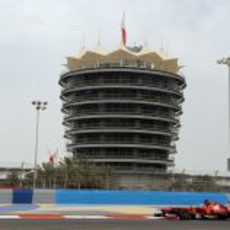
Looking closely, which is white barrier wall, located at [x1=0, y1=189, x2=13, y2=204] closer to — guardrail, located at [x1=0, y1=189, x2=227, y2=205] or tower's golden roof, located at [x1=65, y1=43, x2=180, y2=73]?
guardrail, located at [x1=0, y1=189, x2=227, y2=205]

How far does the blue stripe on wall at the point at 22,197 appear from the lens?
141 ft

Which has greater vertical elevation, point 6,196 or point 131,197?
point 131,197

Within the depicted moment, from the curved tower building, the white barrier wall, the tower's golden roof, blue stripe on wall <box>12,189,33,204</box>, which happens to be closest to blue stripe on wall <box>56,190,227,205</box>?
blue stripe on wall <box>12,189,33,204</box>

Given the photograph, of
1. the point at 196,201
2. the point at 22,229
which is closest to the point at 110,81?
the point at 196,201

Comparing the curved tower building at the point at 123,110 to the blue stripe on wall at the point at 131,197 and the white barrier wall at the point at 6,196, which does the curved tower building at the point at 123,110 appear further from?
the white barrier wall at the point at 6,196

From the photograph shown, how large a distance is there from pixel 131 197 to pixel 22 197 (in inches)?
394

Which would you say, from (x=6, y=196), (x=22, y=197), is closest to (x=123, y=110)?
(x=22, y=197)

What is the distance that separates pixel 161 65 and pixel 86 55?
15.4m

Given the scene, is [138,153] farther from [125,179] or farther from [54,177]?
[54,177]

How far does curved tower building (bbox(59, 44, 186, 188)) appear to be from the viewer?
4181 inches

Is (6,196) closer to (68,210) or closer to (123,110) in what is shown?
(68,210)

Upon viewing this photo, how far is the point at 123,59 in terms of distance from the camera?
11250cm

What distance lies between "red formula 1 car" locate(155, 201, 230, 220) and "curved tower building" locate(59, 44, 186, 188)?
74.3 m

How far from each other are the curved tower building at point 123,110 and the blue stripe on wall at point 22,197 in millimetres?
60554
